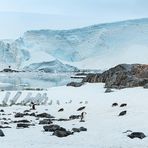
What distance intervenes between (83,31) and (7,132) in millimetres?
82813

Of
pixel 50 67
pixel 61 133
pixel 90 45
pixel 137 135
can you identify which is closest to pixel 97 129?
pixel 61 133

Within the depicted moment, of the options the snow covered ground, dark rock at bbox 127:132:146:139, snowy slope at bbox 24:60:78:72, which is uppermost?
dark rock at bbox 127:132:146:139

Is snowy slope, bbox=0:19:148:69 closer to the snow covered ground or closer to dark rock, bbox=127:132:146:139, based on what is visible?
the snow covered ground

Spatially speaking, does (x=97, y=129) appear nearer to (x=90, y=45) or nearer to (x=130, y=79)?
(x=130, y=79)

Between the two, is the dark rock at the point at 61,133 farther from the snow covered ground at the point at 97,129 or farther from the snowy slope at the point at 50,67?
the snowy slope at the point at 50,67

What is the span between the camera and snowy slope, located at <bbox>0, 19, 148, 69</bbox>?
92.6 m

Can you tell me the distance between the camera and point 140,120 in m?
14.0

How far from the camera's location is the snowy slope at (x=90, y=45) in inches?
3644

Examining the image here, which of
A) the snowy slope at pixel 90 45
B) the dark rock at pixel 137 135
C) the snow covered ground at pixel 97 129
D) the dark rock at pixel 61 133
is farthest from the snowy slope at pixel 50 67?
the dark rock at pixel 137 135

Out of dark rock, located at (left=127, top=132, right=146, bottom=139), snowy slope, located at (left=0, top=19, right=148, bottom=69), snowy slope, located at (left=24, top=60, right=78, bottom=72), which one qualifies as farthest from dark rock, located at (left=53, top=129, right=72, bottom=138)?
snowy slope, located at (left=0, top=19, right=148, bottom=69)

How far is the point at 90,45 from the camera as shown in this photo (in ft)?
317

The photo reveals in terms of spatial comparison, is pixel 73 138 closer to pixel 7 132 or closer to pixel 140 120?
pixel 7 132

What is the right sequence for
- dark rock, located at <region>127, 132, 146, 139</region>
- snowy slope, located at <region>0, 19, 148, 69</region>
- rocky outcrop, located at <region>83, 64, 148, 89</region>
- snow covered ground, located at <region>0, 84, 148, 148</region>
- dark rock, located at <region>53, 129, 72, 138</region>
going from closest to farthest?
snow covered ground, located at <region>0, 84, 148, 148</region> < dark rock, located at <region>127, 132, 146, 139</region> < dark rock, located at <region>53, 129, 72, 138</region> < rocky outcrop, located at <region>83, 64, 148, 89</region> < snowy slope, located at <region>0, 19, 148, 69</region>

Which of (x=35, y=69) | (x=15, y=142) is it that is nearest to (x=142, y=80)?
(x=15, y=142)
